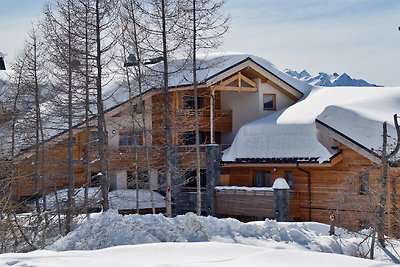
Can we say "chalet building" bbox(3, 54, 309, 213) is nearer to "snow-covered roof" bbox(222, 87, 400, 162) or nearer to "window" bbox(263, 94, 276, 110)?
"window" bbox(263, 94, 276, 110)

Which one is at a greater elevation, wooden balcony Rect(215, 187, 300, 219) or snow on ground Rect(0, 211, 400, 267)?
snow on ground Rect(0, 211, 400, 267)

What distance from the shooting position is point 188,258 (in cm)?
638

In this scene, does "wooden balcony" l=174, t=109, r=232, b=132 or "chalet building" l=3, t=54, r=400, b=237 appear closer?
"chalet building" l=3, t=54, r=400, b=237

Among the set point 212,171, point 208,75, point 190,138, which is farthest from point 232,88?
point 212,171

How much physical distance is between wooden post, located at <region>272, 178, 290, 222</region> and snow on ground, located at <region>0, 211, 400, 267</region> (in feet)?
22.5

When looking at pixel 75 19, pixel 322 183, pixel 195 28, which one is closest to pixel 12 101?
pixel 75 19

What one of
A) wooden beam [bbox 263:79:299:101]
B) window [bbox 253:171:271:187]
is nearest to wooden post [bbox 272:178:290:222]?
window [bbox 253:171:271:187]

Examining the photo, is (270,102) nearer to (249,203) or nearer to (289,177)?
(289,177)

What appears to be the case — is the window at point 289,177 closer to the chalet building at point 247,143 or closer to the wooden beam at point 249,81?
the chalet building at point 247,143

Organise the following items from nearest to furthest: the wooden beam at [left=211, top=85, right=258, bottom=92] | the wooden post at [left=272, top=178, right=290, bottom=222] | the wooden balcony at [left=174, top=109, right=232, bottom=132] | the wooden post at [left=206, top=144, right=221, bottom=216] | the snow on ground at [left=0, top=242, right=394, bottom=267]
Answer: the snow on ground at [left=0, top=242, right=394, bottom=267]
the wooden post at [left=272, top=178, right=290, bottom=222]
the wooden balcony at [left=174, top=109, right=232, bottom=132]
the wooden post at [left=206, top=144, right=221, bottom=216]
the wooden beam at [left=211, top=85, right=258, bottom=92]

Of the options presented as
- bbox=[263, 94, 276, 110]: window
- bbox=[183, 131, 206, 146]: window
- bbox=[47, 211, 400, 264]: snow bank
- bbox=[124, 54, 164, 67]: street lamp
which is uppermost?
bbox=[124, 54, 164, 67]: street lamp

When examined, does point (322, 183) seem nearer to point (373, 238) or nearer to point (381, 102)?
point (381, 102)

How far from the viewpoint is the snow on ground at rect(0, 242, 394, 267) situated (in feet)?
19.5

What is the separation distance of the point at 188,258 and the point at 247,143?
727 inches
